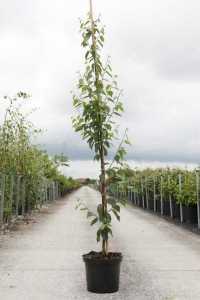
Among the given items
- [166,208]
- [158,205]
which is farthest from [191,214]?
[158,205]

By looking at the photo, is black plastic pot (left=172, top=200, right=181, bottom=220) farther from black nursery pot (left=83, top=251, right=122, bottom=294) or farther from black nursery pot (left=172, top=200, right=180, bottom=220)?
black nursery pot (left=83, top=251, right=122, bottom=294)

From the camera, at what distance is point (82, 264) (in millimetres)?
8773

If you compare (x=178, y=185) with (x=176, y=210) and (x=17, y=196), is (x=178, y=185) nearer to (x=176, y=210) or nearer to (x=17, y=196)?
(x=176, y=210)

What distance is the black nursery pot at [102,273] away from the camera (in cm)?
652

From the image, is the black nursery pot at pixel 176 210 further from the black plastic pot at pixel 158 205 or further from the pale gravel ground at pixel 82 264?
the pale gravel ground at pixel 82 264

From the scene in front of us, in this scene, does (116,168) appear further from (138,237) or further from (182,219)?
(182,219)

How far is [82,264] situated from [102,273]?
2.28 m

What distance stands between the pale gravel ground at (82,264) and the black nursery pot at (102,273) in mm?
120

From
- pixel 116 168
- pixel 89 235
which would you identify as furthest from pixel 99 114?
pixel 89 235

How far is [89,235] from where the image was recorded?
43.5 feet

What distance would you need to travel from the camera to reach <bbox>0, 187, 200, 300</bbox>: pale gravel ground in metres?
6.74

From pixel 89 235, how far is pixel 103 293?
6.63 m

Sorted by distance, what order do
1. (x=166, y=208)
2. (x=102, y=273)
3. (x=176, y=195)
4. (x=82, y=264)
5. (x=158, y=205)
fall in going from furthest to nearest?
(x=158, y=205) < (x=166, y=208) < (x=176, y=195) < (x=82, y=264) < (x=102, y=273)

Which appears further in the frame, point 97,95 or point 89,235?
point 89,235
